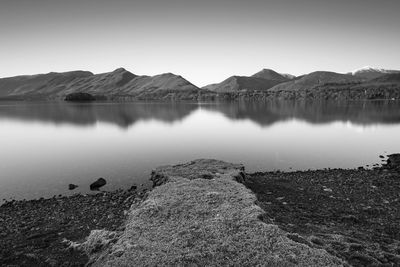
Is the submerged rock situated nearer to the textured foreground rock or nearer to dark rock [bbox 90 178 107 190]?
the textured foreground rock

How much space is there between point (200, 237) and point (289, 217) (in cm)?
692

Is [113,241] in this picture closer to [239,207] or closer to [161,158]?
[239,207]

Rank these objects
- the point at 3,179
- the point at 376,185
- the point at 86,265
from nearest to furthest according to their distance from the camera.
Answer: the point at 86,265 < the point at 376,185 < the point at 3,179

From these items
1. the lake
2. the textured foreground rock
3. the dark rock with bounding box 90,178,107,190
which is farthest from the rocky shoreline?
the lake

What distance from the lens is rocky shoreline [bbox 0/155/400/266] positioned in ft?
39.8

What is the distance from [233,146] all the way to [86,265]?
37.8m

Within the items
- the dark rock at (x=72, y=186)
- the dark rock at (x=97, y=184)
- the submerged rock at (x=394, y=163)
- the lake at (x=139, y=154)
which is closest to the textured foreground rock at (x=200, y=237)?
the dark rock at (x=97, y=184)

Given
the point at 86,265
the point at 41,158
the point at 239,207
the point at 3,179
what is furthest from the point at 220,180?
the point at 41,158

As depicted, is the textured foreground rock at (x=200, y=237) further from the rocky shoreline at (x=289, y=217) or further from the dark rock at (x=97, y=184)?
the dark rock at (x=97, y=184)

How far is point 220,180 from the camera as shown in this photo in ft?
62.2

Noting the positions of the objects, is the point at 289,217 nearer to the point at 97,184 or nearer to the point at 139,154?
the point at 97,184

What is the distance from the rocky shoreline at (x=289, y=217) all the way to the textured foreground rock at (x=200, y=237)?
0.93 meters

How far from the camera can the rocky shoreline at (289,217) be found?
12141 mm

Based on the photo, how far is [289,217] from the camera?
15742 millimetres
